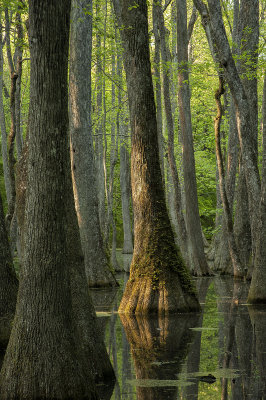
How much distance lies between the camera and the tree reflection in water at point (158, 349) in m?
5.72

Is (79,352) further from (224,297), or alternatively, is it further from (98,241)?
(98,241)

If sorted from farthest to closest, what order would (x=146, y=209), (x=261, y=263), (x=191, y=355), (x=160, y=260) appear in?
(x=261, y=263), (x=146, y=209), (x=160, y=260), (x=191, y=355)

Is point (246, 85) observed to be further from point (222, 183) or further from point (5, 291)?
point (5, 291)

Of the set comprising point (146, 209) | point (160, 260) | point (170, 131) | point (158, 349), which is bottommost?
Result: point (158, 349)

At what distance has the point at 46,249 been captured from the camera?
5.06m

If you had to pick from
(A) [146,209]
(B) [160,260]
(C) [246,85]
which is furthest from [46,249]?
(C) [246,85]

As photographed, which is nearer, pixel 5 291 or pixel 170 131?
pixel 5 291

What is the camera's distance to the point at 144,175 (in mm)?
10547

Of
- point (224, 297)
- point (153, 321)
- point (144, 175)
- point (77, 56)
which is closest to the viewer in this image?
point (153, 321)

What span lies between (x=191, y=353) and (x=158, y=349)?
0.52 m

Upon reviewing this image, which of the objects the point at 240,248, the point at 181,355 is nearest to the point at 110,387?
the point at 181,355

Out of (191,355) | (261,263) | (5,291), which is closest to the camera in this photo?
(191,355)

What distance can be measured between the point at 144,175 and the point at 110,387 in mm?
5254

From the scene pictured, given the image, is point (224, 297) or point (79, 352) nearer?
point (79, 352)
